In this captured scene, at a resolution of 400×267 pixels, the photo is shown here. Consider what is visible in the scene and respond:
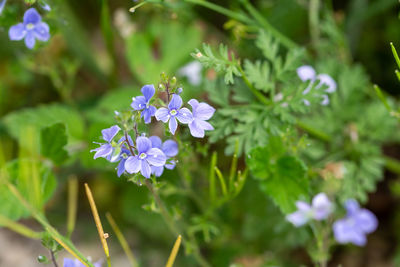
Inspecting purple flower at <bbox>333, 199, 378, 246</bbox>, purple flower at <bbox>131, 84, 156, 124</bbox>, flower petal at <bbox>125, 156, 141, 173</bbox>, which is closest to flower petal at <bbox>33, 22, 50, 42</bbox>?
purple flower at <bbox>131, 84, 156, 124</bbox>

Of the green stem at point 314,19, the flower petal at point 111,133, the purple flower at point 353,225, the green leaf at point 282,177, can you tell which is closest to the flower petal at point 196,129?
the flower petal at point 111,133

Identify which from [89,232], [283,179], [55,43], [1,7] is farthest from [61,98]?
[283,179]

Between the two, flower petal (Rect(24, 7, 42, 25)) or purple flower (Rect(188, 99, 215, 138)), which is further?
flower petal (Rect(24, 7, 42, 25))

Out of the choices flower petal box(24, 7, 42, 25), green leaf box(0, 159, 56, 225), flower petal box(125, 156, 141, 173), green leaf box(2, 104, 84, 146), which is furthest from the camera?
green leaf box(2, 104, 84, 146)

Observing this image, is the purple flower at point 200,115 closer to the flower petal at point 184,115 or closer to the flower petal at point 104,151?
the flower petal at point 184,115

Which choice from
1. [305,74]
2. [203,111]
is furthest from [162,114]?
[305,74]

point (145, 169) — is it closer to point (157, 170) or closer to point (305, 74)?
point (157, 170)

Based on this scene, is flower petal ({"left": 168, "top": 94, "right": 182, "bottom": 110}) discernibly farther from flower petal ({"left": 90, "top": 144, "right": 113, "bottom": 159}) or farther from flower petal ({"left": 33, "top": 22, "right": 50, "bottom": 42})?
flower petal ({"left": 33, "top": 22, "right": 50, "bottom": 42})
